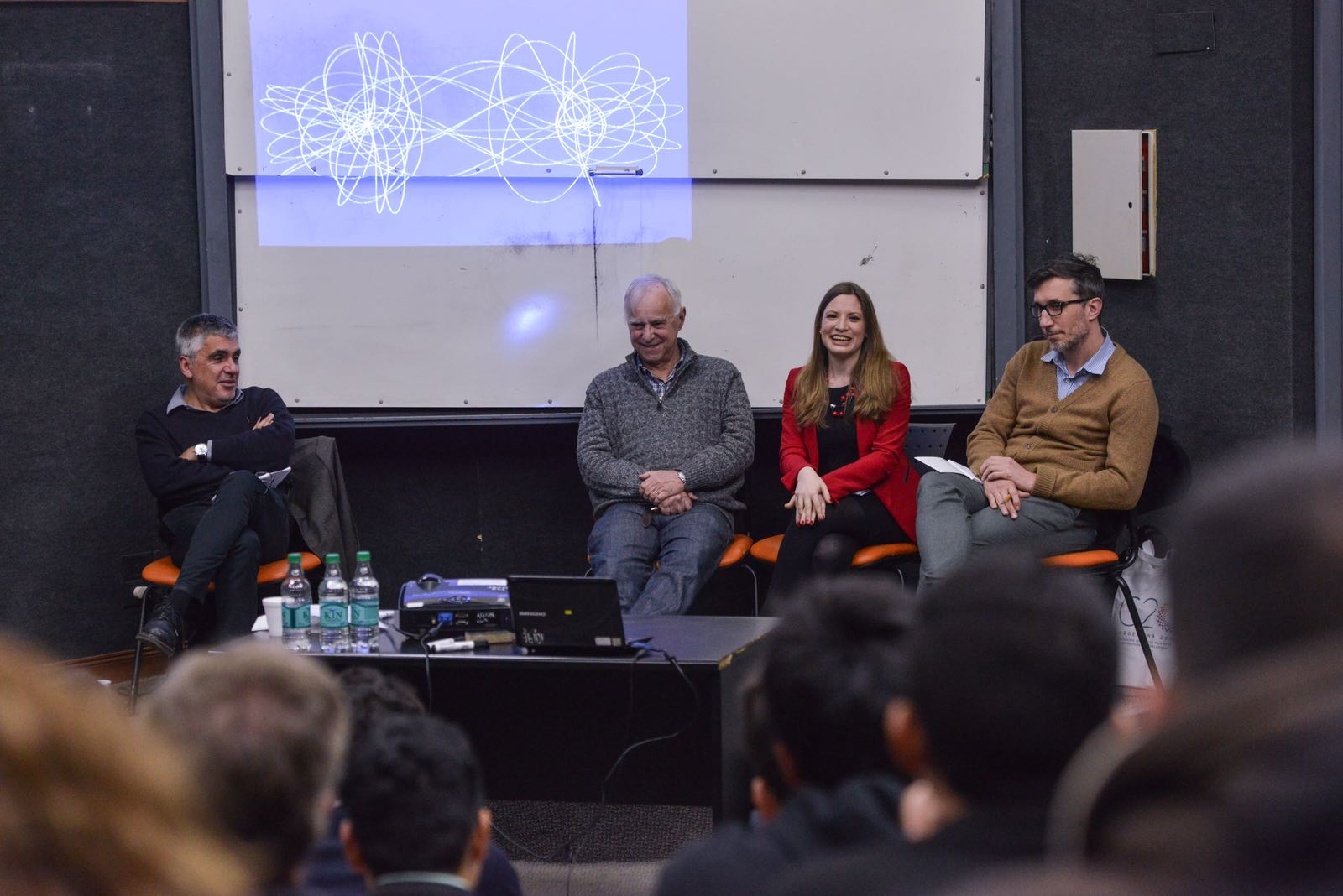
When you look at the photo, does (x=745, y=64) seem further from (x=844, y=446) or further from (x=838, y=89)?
(x=844, y=446)

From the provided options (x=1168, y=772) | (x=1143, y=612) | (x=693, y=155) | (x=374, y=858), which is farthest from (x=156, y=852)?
(x=693, y=155)

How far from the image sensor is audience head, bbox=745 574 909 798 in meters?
1.30

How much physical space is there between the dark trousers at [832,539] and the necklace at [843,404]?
0.29 m

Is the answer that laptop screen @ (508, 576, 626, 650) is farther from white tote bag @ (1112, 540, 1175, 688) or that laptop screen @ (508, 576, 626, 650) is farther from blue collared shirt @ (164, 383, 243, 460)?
white tote bag @ (1112, 540, 1175, 688)

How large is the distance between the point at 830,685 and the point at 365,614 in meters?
1.70

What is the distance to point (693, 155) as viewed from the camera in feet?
14.1

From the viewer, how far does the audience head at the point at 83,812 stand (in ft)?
1.71

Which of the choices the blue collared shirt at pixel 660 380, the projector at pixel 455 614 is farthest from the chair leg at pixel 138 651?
the blue collared shirt at pixel 660 380

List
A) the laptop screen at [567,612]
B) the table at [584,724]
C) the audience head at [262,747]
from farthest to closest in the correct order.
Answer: the table at [584,724] → the laptop screen at [567,612] → the audience head at [262,747]

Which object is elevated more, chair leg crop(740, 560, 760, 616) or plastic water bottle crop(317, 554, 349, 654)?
plastic water bottle crop(317, 554, 349, 654)

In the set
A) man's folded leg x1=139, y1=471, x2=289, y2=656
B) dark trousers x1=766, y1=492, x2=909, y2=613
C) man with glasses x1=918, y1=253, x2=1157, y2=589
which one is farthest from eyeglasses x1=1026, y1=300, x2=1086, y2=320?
man's folded leg x1=139, y1=471, x2=289, y2=656

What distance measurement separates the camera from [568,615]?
261 cm

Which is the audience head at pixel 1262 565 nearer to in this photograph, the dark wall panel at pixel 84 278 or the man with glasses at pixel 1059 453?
the man with glasses at pixel 1059 453

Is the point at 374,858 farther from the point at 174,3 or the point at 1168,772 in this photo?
the point at 174,3
